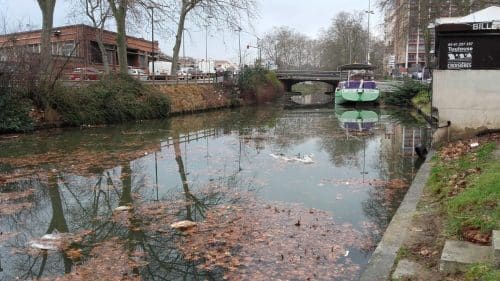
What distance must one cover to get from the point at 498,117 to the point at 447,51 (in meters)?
2.09

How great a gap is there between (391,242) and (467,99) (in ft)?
25.6

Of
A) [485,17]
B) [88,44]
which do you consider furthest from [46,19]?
[88,44]

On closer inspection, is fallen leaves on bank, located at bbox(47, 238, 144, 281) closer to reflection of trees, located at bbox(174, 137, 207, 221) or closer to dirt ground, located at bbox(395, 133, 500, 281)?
reflection of trees, located at bbox(174, 137, 207, 221)

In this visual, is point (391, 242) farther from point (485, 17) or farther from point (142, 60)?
point (142, 60)

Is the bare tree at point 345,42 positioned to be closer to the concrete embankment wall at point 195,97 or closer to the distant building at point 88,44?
the distant building at point 88,44

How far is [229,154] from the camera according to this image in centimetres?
1454

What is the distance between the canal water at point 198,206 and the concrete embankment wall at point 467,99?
151 centimetres

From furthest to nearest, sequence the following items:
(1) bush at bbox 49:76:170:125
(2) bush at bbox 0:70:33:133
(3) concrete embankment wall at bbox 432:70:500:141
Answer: (1) bush at bbox 49:76:170:125 → (2) bush at bbox 0:70:33:133 → (3) concrete embankment wall at bbox 432:70:500:141

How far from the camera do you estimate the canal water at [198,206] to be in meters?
5.82

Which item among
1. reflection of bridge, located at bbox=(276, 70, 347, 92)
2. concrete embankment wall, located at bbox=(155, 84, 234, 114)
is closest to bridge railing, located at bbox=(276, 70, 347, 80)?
reflection of bridge, located at bbox=(276, 70, 347, 92)

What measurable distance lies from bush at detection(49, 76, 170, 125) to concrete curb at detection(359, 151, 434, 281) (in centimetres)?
1808

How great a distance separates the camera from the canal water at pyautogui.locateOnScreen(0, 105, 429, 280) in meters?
5.82

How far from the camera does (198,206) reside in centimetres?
852

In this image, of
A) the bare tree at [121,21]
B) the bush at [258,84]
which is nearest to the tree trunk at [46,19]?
the bare tree at [121,21]
